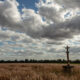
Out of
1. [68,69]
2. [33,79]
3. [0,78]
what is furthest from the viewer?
[68,69]

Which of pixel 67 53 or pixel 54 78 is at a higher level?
pixel 67 53

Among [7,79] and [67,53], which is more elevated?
[67,53]

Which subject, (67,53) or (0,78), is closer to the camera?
(0,78)

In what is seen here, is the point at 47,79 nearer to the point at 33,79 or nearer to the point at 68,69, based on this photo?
the point at 33,79

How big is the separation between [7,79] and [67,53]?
350 inches

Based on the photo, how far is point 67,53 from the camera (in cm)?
1584

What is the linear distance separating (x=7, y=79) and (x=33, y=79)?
1.54m

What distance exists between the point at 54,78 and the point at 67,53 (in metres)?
8.05

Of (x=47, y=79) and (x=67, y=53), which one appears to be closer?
(x=47, y=79)

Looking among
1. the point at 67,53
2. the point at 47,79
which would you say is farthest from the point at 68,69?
the point at 47,79

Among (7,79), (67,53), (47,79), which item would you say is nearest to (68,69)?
(67,53)

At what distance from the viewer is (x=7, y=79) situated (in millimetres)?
8375

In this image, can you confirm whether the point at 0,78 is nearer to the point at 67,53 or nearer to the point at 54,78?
the point at 54,78

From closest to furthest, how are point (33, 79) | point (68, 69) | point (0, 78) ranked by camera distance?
point (33, 79), point (0, 78), point (68, 69)
